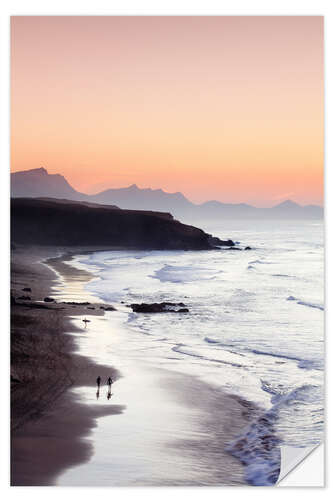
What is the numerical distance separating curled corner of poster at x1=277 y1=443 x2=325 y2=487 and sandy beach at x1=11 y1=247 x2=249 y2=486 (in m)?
0.37

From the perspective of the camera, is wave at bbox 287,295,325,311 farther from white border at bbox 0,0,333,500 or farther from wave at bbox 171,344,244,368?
wave at bbox 171,344,244,368

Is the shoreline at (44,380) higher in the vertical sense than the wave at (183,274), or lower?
lower

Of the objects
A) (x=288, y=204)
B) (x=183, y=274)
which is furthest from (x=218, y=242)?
(x=288, y=204)

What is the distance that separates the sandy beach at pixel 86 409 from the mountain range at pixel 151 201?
1.70 feet

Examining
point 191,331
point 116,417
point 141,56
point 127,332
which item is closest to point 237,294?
point 191,331

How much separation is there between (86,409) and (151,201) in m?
1.79

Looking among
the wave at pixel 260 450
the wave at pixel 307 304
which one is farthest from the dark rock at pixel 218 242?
the wave at pixel 260 450

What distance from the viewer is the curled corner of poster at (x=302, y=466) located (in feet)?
15.4

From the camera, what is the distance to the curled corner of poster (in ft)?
15.4

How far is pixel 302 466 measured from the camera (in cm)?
479

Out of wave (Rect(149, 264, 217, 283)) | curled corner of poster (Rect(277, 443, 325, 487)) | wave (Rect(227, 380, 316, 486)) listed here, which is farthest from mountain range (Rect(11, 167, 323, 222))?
curled corner of poster (Rect(277, 443, 325, 487))

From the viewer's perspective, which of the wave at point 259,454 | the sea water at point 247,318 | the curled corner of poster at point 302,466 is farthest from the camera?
the sea water at point 247,318

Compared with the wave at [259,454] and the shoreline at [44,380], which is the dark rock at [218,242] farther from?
the wave at [259,454]

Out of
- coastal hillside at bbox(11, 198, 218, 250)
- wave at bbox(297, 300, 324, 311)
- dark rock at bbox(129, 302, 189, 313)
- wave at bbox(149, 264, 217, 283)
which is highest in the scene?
coastal hillside at bbox(11, 198, 218, 250)
